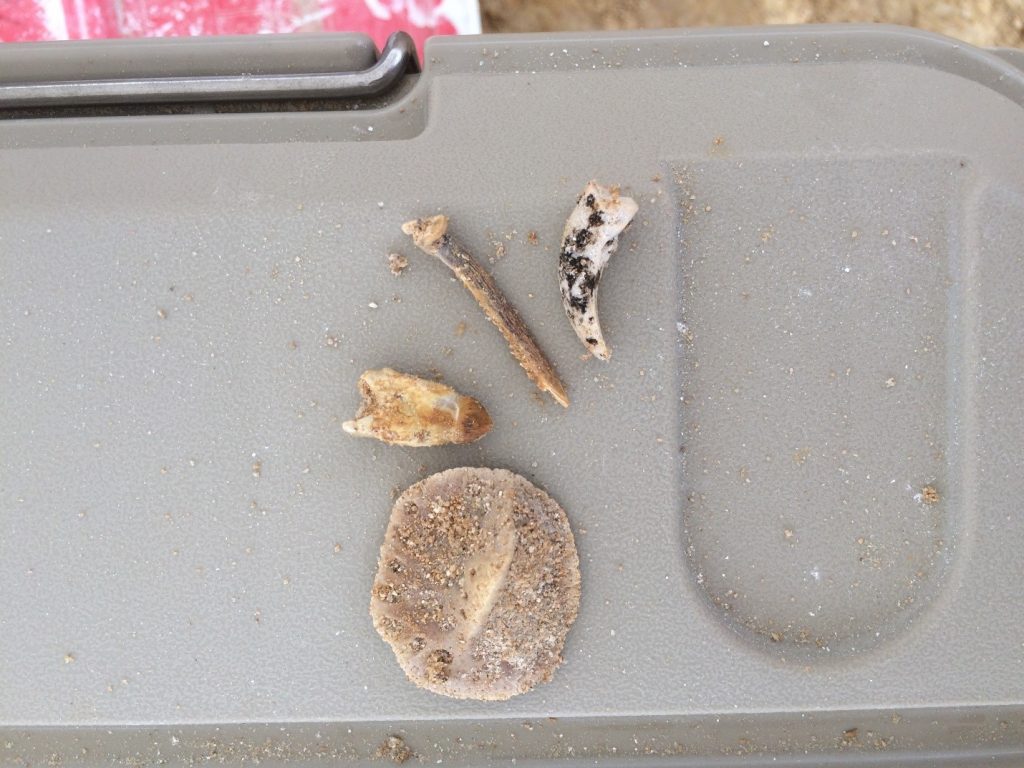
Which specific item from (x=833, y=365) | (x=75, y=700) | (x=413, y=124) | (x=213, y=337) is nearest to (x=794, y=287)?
(x=833, y=365)

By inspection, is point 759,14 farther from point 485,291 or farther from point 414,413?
point 414,413

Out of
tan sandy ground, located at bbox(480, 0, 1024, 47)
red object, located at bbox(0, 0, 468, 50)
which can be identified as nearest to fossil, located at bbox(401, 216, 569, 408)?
red object, located at bbox(0, 0, 468, 50)

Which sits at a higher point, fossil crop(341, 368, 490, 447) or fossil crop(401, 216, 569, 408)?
fossil crop(401, 216, 569, 408)

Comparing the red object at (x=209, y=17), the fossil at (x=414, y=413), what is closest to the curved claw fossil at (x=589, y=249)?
the fossil at (x=414, y=413)

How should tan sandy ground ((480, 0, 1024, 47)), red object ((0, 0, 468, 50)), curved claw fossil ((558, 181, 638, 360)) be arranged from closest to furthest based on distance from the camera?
1. curved claw fossil ((558, 181, 638, 360))
2. red object ((0, 0, 468, 50))
3. tan sandy ground ((480, 0, 1024, 47))

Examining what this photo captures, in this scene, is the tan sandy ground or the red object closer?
the red object

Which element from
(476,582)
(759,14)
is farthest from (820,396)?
(759,14)

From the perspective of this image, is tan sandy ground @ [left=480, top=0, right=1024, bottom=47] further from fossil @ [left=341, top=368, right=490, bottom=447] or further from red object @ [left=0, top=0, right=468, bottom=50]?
fossil @ [left=341, top=368, right=490, bottom=447]
